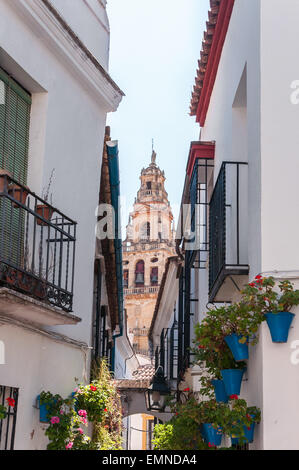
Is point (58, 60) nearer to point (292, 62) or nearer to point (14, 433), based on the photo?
point (292, 62)

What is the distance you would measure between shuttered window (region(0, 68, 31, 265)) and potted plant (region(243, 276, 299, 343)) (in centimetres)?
266

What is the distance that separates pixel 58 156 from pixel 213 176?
2300 mm

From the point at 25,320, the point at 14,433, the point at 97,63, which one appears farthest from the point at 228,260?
the point at 97,63

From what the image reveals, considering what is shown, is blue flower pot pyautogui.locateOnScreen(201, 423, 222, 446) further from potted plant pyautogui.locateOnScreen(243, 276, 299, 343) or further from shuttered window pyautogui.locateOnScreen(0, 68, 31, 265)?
shuttered window pyautogui.locateOnScreen(0, 68, 31, 265)

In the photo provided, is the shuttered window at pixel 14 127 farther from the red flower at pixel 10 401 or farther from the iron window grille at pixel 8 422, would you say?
the red flower at pixel 10 401

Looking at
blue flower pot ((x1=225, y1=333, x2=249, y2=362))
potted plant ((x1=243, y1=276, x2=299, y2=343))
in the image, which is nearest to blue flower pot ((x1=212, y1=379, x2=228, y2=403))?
blue flower pot ((x1=225, y1=333, x2=249, y2=362))

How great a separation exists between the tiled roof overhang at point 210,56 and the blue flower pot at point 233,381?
4160mm

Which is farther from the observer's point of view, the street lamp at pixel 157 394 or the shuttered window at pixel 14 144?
the street lamp at pixel 157 394

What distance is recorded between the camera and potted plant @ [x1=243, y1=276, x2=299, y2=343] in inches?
219

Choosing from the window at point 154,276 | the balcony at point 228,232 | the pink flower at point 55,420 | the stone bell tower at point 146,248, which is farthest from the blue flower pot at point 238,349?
A: the window at point 154,276

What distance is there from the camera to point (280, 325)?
18.2 feet

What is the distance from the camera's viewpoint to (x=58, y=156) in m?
8.61

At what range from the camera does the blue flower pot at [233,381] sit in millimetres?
6145
